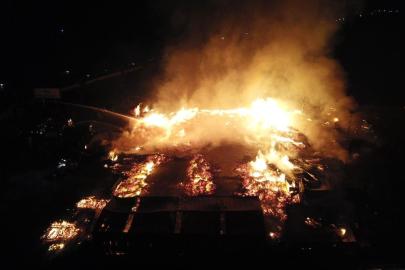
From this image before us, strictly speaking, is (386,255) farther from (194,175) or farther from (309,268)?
(194,175)

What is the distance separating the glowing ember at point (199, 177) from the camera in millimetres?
8133

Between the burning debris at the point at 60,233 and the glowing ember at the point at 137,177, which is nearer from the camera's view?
the burning debris at the point at 60,233

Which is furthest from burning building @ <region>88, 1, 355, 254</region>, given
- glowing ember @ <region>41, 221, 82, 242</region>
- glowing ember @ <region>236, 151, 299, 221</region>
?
glowing ember @ <region>41, 221, 82, 242</region>

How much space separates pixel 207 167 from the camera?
9.76m

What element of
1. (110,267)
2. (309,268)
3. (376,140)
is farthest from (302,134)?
(110,267)

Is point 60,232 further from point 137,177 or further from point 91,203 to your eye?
point 137,177

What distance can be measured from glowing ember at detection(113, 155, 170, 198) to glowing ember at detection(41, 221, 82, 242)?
1670 millimetres

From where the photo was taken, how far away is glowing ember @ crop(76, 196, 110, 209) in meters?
7.33

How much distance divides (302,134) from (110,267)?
1128cm

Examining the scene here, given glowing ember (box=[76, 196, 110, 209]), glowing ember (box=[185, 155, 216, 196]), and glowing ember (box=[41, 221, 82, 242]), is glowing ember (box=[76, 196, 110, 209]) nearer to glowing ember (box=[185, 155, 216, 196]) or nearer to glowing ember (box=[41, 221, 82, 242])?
glowing ember (box=[41, 221, 82, 242])

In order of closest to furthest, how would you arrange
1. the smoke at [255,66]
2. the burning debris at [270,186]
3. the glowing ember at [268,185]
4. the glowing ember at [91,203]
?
the burning debris at [270,186], the glowing ember at [268,185], the glowing ember at [91,203], the smoke at [255,66]

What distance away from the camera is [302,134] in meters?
13.1

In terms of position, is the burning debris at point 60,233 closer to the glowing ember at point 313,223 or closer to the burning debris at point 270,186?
the burning debris at point 270,186

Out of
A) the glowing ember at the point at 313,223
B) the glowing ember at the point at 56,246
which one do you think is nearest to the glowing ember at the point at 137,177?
the glowing ember at the point at 56,246
